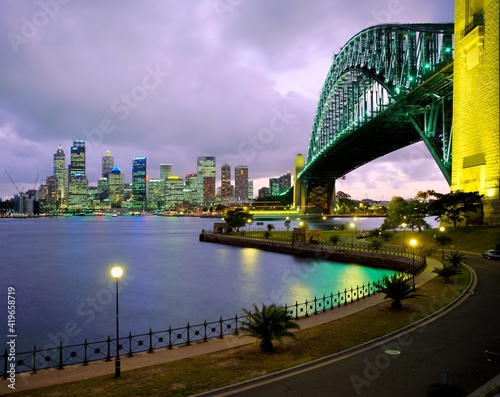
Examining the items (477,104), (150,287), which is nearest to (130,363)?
(150,287)

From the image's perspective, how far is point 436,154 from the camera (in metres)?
60.4

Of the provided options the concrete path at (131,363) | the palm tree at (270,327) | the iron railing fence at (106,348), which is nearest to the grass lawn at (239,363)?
the palm tree at (270,327)

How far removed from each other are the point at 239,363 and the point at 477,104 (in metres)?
46.6

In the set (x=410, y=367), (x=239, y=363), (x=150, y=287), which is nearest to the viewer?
(x=410, y=367)

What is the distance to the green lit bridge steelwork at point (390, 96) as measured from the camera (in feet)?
206

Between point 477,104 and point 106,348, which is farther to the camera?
point 477,104

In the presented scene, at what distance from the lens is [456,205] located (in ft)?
165

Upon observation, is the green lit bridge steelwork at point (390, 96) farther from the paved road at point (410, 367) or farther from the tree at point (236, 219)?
the paved road at point (410, 367)

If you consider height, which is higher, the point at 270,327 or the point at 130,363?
the point at 270,327

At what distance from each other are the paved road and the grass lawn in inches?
35.0

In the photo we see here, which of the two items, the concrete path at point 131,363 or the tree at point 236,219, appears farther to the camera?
the tree at point 236,219

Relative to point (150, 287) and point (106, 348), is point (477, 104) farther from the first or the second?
point (106, 348)

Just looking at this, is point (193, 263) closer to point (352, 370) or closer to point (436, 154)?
point (436, 154)

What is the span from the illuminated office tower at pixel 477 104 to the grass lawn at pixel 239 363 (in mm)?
32469
